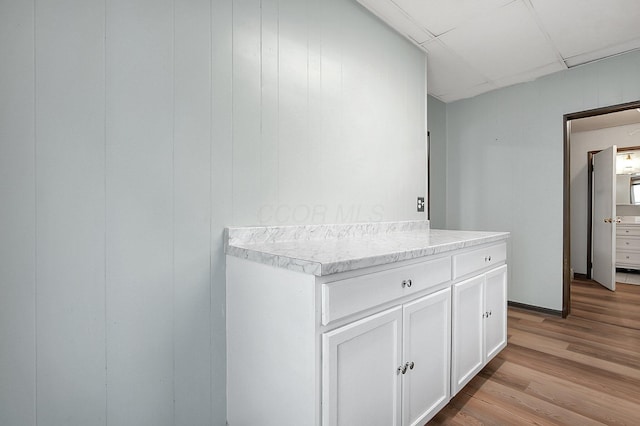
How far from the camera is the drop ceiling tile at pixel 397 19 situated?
201cm

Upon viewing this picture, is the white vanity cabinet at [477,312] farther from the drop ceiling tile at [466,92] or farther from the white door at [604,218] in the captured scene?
the white door at [604,218]

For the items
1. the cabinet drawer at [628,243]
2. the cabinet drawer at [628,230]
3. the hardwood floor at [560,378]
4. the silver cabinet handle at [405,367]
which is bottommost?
the hardwood floor at [560,378]

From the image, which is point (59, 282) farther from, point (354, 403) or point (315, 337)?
point (354, 403)

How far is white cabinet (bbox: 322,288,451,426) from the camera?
3.30 feet

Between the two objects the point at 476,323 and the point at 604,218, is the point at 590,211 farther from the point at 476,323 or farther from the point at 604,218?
the point at 476,323

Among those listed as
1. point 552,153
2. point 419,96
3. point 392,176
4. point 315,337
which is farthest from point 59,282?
point 552,153

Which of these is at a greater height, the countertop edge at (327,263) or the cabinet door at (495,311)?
the countertop edge at (327,263)

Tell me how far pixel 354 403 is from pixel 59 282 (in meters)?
1.06

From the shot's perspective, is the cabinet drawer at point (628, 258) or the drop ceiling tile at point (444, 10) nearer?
the drop ceiling tile at point (444, 10)

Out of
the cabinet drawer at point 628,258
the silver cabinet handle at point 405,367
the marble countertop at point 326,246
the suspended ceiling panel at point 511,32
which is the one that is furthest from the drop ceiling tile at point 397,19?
the cabinet drawer at point 628,258

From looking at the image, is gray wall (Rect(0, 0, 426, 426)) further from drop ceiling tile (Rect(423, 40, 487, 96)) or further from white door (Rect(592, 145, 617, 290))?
white door (Rect(592, 145, 617, 290))

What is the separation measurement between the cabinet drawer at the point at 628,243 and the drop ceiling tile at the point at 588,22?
168 inches

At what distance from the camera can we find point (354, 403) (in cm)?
106

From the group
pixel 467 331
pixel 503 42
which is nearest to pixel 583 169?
pixel 503 42
